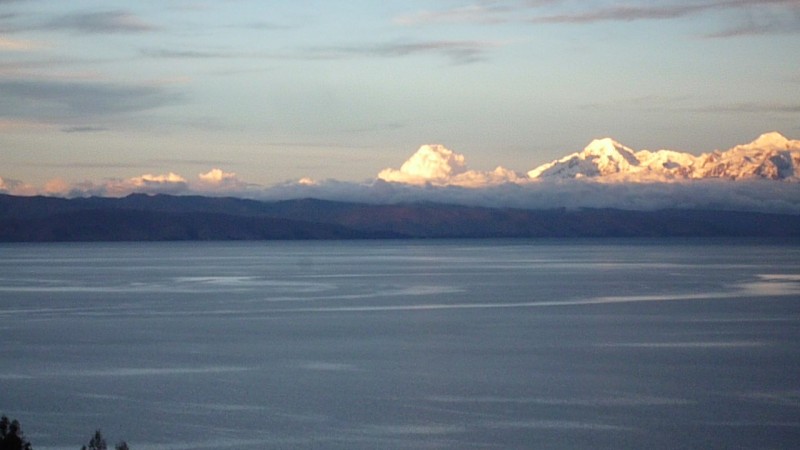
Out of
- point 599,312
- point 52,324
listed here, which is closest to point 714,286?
point 599,312

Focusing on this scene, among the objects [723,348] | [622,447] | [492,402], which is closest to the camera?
[622,447]

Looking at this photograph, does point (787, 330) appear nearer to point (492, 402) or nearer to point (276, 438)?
point (492, 402)

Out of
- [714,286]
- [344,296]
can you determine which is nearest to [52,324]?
[344,296]

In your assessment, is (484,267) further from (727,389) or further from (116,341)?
(727,389)

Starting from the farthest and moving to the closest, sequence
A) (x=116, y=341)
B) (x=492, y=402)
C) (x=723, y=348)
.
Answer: (x=116, y=341)
(x=723, y=348)
(x=492, y=402)

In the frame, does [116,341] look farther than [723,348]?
Yes

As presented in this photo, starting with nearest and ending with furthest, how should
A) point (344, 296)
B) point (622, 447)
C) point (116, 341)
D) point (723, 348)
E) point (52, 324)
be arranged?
point (622, 447) → point (723, 348) → point (116, 341) → point (52, 324) → point (344, 296)
